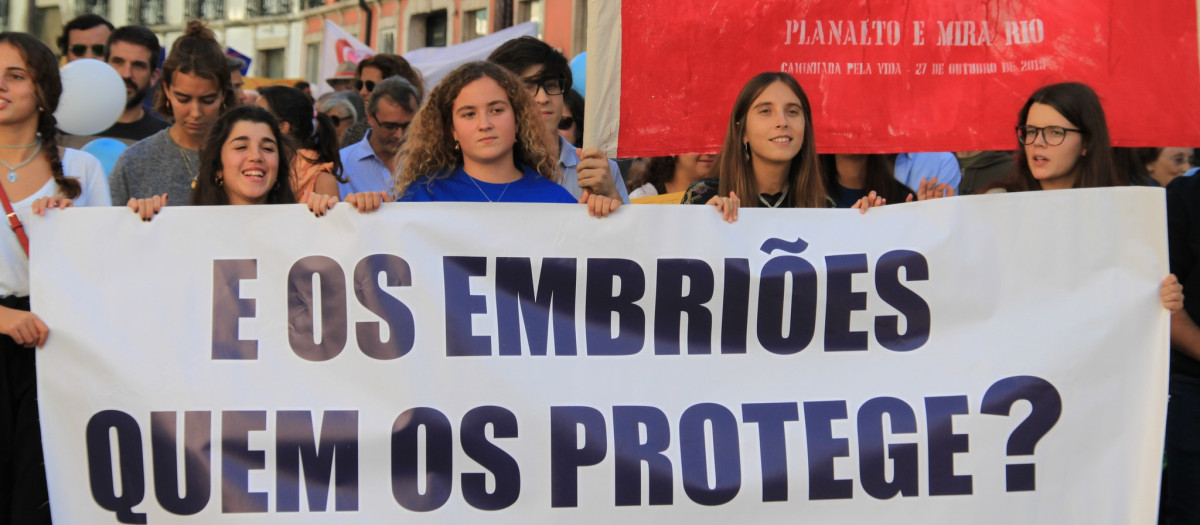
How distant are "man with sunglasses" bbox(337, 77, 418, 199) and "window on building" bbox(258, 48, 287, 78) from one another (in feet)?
115

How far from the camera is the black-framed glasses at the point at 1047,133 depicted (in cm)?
408

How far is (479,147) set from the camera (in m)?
4.19

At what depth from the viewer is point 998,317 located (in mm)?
3857

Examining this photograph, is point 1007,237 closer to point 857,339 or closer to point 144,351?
point 857,339

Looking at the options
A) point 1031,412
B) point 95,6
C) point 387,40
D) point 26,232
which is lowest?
point 1031,412

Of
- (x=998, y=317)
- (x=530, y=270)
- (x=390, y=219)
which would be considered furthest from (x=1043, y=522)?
(x=390, y=219)

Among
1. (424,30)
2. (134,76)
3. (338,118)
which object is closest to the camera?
(134,76)

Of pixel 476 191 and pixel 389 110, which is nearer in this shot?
pixel 476 191

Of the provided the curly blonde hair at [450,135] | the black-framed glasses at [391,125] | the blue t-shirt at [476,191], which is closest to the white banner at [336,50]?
the black-framed glasses at [391,125]

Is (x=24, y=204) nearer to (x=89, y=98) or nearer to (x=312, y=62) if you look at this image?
(x=89, y=98)

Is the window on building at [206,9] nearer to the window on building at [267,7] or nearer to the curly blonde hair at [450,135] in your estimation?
the window on building at [267,7]

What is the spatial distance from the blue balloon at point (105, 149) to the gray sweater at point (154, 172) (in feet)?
3.90

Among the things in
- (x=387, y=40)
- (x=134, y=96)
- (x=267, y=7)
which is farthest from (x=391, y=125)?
(x=267, y=7)

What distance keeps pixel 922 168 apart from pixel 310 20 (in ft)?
113
